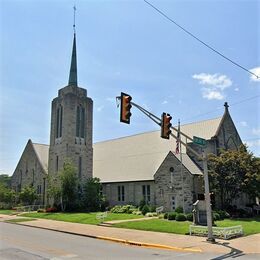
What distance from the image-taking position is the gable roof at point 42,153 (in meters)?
53.5

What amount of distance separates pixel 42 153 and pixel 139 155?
58.6 ft

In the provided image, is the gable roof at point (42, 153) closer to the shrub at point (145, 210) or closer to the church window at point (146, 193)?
the church window at point (146, 193)

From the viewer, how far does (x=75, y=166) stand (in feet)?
158

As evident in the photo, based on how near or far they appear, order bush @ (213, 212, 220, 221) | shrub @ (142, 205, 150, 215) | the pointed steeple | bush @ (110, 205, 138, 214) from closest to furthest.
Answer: bush @ (213, 212, 220, 221)
shrub @ (142, 205, 150, 215)
bush @ (110, 205, 138, 214)
the pointed steeple

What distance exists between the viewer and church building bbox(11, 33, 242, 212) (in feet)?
124

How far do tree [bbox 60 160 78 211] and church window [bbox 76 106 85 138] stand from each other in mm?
6722

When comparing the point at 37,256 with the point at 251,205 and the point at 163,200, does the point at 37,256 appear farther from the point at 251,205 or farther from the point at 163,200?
the point at 251,205

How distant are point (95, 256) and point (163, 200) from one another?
2528 cm

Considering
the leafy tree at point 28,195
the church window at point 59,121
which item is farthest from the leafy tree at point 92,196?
the church window at point 59,121

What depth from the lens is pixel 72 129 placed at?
160 ft

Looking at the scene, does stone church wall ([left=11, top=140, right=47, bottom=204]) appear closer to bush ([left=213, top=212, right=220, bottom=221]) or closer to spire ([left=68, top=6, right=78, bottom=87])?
spire ([left=68, top=6, right=78, bottom=87])

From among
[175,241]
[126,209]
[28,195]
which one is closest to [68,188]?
[28,195]

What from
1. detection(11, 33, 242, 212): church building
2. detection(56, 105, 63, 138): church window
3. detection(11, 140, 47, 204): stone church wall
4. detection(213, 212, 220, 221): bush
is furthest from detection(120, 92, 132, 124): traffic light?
detection(11, 140, 47, 204): stone church wall

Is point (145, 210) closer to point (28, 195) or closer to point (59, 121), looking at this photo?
→ point (28, 195)
